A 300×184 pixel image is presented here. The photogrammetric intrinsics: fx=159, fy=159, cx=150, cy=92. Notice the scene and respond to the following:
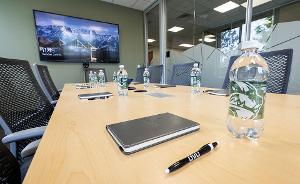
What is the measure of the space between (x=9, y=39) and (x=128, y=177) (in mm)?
4460

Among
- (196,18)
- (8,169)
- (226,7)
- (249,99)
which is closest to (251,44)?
Result: (249,99)

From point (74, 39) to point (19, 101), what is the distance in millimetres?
3567

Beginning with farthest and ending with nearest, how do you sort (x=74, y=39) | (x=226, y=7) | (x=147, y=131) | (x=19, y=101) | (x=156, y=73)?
(x=74, y=39)
(x=226, y=7)
(x=156, y=73)
(x=19, y=101)
(x=147, y=131)

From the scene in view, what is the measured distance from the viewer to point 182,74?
97.1 inches

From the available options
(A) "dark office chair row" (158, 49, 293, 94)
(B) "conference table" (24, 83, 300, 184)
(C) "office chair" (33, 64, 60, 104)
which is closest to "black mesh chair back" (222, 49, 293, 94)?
(A) "dark office chair row" (158, 49, 293, 94)

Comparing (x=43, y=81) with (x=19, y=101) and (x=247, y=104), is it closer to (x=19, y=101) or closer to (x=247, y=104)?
(x=19, y=101)

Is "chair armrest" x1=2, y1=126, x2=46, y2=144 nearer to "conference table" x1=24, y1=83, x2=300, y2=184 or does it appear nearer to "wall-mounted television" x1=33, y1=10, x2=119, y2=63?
"conference table" x1=24, y1=83, x2=300, y2=184

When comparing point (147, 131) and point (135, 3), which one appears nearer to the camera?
point (147, 131)

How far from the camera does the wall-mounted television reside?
3648 mm

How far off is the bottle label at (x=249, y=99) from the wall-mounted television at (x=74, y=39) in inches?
169

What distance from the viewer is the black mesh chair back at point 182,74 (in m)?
2.32

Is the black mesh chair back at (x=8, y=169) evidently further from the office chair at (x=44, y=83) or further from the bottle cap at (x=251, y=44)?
the office chair at (x=44, y=83)

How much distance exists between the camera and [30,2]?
3.54 meters

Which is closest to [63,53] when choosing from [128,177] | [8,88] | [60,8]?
[60,8]
